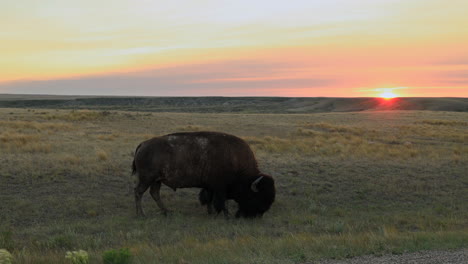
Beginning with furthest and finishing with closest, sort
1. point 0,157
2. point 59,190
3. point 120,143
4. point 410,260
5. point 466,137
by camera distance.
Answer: point 466,137 → point 120,143 → point 0,157 → point 59,190 → point 410,260

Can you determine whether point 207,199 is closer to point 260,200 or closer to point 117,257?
point 260,200

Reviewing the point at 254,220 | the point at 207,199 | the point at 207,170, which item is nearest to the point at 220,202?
the point at 207,199

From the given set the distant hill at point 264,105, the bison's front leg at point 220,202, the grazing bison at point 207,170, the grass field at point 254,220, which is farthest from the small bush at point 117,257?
the distant hill at point 264,105

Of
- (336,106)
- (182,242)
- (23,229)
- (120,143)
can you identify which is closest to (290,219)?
(182,242)

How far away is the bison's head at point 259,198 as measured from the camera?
10430mm

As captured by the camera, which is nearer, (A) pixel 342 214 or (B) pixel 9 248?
(B) pixel 9 248

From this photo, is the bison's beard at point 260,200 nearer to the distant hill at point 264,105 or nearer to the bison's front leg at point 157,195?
the bison's front leg at point 157,195

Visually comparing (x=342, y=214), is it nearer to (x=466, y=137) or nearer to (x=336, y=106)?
(x=466, y=137)

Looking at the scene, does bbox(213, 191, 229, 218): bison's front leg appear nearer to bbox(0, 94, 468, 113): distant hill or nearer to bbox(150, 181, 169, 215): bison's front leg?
bbox(150, 181, 169, 215): bison's front leg

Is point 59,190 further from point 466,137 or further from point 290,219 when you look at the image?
point 466,137

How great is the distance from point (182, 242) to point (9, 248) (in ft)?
9.77

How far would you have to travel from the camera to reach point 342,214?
11125 mm

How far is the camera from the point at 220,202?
10734 mm

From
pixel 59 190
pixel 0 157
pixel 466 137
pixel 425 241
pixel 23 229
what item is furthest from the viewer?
pixel 466 137
